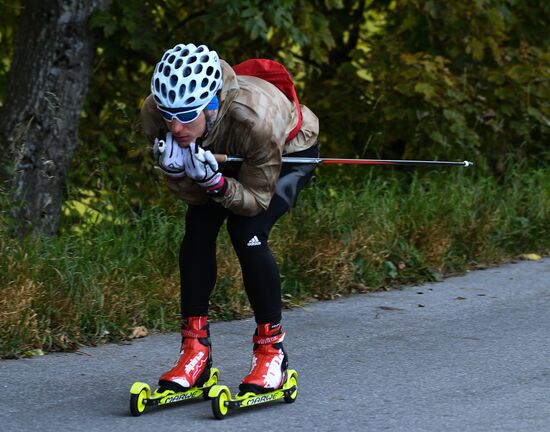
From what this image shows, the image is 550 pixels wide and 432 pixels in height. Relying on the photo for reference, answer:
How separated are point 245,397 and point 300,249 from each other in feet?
8.33

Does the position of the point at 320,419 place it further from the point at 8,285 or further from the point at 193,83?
the point at 8,285

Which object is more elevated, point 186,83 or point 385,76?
point 385,76

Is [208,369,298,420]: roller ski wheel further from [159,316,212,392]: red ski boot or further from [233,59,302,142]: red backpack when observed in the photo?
[233,59,302,142]: red backpack

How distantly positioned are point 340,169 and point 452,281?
Answer: 2.01 meters

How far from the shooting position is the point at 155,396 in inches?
180

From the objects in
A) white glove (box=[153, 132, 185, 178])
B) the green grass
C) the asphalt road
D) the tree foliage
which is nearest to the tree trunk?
the tree foliage

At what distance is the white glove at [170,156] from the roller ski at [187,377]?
27.5 inches

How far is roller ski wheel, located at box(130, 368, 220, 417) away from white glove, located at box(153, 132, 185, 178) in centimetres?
83

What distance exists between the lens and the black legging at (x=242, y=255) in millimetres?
4664

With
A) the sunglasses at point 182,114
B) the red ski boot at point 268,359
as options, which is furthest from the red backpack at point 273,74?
the red ski boot at point 268,359

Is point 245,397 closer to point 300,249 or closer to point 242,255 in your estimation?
point 242,255

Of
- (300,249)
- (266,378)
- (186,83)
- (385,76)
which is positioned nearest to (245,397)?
(266,378)

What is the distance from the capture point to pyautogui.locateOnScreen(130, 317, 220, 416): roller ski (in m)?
4.54

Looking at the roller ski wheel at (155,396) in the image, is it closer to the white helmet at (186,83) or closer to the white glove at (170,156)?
the white glove at (170,156)
